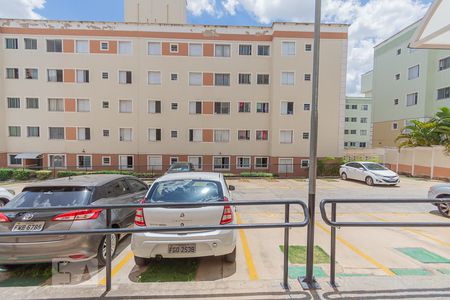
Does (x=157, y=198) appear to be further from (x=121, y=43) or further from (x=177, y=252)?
(x=121, y=43)

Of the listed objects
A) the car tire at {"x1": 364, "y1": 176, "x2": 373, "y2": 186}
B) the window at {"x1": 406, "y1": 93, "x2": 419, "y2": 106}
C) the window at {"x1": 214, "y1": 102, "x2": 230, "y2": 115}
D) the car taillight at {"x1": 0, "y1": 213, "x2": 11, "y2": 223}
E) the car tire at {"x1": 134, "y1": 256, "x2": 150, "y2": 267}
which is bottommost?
the car tire at {"x1": 364, "y1": 176, "x2": 373, "y2": 186}

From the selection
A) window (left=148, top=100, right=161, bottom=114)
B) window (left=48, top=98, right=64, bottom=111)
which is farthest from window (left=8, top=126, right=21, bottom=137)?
window (left=148, top=100, right=161, bottom=114)

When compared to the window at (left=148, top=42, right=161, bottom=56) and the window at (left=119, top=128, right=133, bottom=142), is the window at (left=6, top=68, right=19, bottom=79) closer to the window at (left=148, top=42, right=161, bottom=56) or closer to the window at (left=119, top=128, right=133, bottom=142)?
the window at (left=119, top=128, right=133, bottom=142)

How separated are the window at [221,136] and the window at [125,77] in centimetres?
935

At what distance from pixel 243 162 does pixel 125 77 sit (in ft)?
44.4

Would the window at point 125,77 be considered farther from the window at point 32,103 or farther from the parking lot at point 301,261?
the parking lot at point 301,261

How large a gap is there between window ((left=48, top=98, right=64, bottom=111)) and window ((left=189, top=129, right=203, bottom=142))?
12.1 metres

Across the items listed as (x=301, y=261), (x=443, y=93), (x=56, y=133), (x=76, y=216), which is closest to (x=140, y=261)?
(x=76, y=216)

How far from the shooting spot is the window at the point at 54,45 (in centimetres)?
2148

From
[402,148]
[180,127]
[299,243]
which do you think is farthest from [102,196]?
[402,148]

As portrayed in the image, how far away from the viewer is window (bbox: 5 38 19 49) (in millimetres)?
21406

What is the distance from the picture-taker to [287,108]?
2191 centimetres

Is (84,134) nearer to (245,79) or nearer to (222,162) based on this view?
(222,162)

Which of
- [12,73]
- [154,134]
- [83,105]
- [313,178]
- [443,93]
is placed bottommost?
[313,178]
